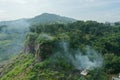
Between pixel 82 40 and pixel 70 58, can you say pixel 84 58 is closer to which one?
pixel 70 58

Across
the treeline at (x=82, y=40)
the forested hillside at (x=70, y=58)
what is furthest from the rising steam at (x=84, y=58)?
the treeline at (x=82, y=40)

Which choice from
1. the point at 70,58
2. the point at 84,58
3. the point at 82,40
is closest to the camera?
the point at 70,58

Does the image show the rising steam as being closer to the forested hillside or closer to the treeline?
the forested hillside

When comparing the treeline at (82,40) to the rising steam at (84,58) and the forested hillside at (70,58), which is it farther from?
the rising steam at (84,58)

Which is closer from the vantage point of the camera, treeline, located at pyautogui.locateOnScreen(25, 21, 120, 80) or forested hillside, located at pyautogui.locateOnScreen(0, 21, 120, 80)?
forested hillside, located at pyautogui.locateOnScreen(0, 21, 120, 80)

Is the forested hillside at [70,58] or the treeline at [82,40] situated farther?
the treeline at [82,40]

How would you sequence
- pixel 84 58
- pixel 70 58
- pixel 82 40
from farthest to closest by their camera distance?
pixel 82 40
pixel 84 58
pixel 70 58

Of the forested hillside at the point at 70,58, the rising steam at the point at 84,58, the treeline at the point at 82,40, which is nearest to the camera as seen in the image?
the forested hillside at the point at 70,58

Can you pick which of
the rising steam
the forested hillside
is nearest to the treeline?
the forested hillside

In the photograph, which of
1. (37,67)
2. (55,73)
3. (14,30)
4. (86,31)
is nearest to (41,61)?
(37,67)

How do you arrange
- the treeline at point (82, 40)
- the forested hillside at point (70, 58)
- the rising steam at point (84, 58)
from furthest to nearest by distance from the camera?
the treeline at point (82, 40) < the rising steam at point (84, 58) < the forested hillside at point (70, 58)

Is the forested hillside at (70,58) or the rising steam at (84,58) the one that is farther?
the rising steam at (84,58)

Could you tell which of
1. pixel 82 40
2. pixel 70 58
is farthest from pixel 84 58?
pixel 82 40
